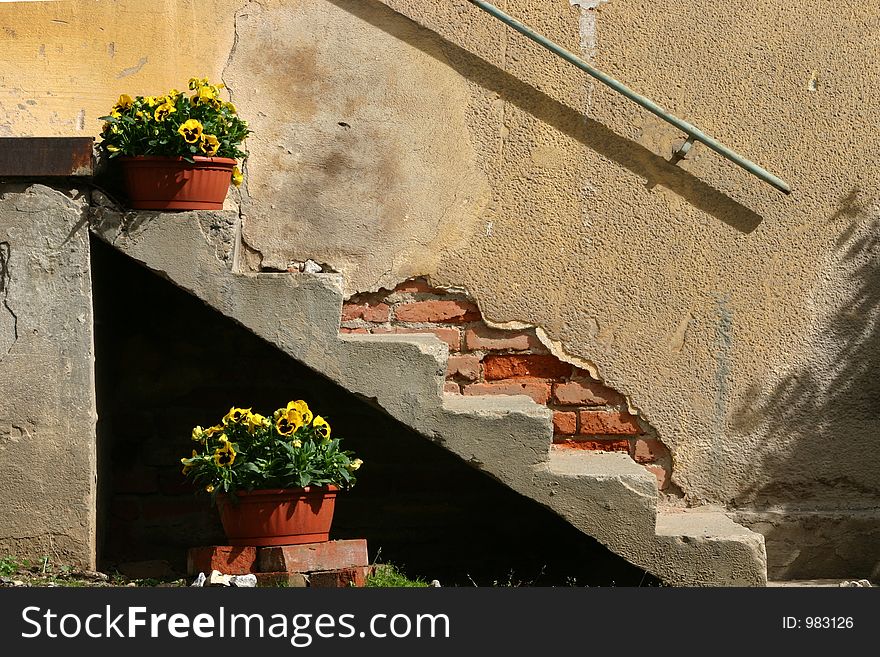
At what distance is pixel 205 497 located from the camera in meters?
5.54

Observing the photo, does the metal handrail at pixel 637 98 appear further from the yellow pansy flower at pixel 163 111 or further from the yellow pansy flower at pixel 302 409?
the yellow pansy flower at pixel 302 409

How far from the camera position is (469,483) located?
564cm

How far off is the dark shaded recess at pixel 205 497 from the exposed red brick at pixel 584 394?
0.61 meters

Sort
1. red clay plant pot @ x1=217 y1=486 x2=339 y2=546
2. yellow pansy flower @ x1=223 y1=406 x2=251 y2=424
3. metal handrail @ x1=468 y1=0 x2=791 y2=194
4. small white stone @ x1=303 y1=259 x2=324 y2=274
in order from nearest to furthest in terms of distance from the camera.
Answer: red clay plant pot @ x1=217 y1=486 x2=339 y2=546 → yellow pansy flower @ x1=223 y1=406 x2=251 y2=424 → metal handrail @ x1=468 y1=0 x2=791 y2=194 → small white stone @ x1=303 y1=259 x2=324 y2=274

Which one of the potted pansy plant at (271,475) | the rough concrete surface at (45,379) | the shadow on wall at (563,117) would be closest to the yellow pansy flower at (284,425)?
the potted pansy plant at (271,475)

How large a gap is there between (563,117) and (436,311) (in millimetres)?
1020

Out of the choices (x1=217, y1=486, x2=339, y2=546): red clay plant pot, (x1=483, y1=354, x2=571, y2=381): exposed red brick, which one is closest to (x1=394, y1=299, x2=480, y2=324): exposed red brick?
(x1=483, y1=354, x2=571, y2=381): exposed red brick

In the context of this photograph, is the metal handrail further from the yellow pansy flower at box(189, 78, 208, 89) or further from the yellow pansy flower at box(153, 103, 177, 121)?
the yellow pansy flower at box(153, 103, 177, 121)

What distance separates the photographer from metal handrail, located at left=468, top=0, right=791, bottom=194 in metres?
5.16

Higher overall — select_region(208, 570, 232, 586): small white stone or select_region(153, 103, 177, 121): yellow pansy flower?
select_region(153, 103, 177, 121): yellow pansy flower

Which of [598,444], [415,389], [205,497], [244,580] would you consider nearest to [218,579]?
[244,580]

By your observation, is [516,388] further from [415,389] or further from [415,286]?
[415,389]

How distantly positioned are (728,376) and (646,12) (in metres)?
1.64
